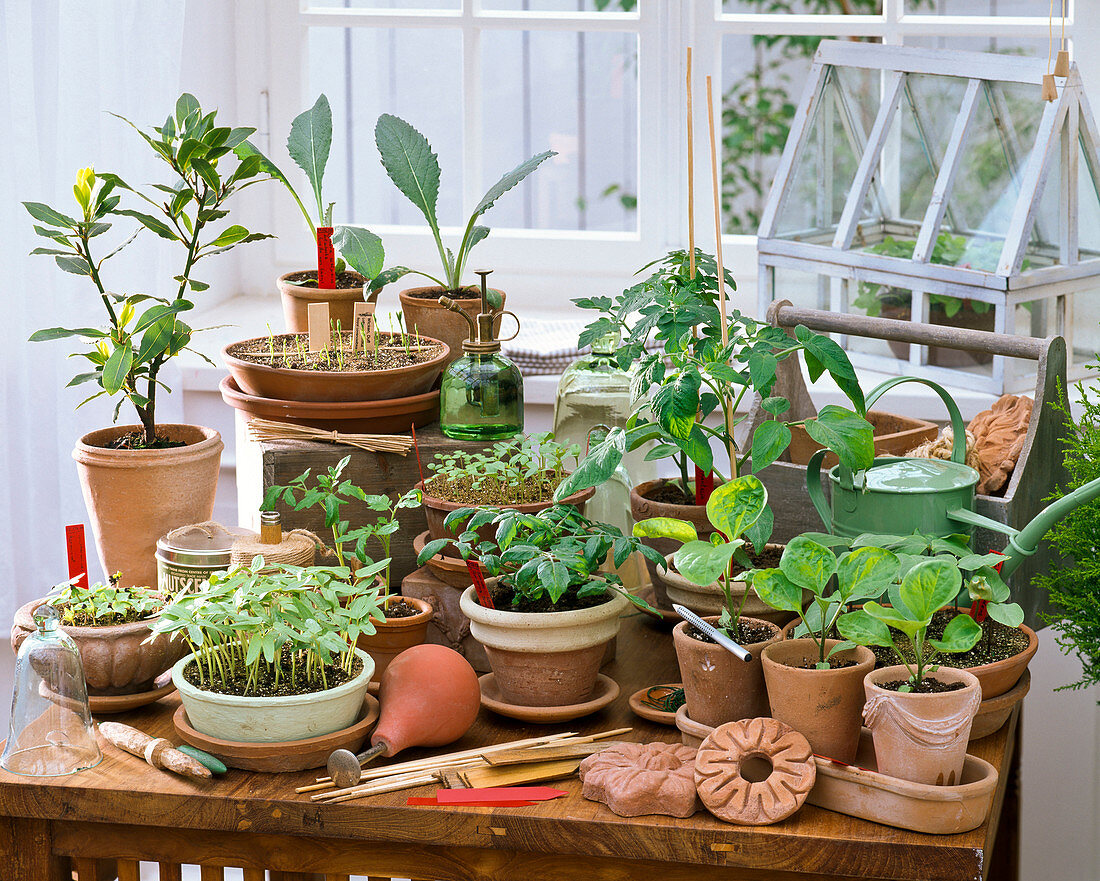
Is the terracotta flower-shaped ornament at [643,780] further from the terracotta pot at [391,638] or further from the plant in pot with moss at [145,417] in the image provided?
the plant in pot with moss at [145,417]

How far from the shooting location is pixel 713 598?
132 centimetres

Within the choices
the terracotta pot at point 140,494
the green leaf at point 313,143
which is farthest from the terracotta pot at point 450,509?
the green leaf at point 313,143

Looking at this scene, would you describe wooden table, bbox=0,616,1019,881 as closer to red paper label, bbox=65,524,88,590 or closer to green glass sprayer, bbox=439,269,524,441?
red paper label, bbox=65,524,88,590

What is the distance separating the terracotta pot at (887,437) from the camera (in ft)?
5.24

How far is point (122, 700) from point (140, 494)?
34cm

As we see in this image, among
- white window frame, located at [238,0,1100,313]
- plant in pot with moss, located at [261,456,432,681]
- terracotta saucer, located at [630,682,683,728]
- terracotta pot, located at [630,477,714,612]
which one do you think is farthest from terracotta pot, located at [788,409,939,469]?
white window frame, located at [238,0,1100,313]

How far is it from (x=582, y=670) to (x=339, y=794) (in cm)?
28

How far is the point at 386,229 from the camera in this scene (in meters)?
2.90

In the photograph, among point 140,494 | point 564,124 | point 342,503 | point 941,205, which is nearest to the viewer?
point 342,503

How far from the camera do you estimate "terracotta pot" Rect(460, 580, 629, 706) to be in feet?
4.06

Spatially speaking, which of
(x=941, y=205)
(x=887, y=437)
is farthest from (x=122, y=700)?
(x=941, y=205)

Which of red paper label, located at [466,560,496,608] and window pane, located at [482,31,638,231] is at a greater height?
window pane, located at [482,31,638,231]

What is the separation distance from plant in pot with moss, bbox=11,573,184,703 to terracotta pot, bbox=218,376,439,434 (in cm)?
36

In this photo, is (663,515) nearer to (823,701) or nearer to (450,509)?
(450,509)
